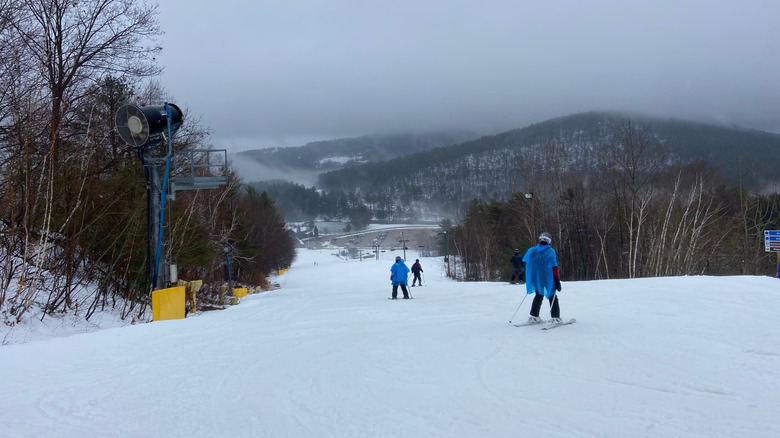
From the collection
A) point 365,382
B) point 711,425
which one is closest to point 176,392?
point 365,382

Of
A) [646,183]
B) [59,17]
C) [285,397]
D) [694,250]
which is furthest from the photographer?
[646,183]

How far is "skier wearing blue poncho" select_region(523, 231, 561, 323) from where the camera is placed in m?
10.2

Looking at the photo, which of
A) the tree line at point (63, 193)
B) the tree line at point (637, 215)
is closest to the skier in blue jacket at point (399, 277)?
the tree line at point (63, 193)

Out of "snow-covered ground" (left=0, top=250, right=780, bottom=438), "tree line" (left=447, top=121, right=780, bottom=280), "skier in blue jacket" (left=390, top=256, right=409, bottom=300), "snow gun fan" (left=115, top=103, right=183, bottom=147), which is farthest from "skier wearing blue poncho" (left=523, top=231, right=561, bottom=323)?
"tree line" (left=447, top=121, right=780, bottom=280)

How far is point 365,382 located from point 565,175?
51083 millimetres

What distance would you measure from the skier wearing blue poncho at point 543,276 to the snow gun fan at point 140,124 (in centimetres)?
1005

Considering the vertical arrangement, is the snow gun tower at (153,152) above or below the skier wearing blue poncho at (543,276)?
above

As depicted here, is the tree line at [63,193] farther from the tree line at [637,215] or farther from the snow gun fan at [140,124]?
the tree line at [637,215]

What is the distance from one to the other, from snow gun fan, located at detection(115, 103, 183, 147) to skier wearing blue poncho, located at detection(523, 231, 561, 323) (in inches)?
396

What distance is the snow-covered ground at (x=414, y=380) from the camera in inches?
191

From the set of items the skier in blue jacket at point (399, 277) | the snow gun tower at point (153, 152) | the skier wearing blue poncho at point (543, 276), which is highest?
the snow gun tower at point (153, 152)

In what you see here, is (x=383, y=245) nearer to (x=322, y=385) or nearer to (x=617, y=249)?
(x=617, y=249)

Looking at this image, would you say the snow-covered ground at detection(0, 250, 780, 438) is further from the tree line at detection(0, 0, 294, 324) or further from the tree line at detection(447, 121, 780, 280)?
the tree line at detection(447, 121, 780, 280)

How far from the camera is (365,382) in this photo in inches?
254
